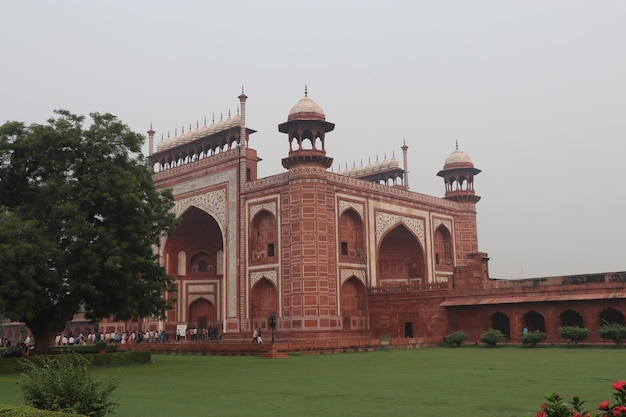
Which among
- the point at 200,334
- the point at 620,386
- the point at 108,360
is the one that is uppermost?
the point at 620,386

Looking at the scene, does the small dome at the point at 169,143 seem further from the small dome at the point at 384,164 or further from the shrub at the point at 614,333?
the shrub at the point at 614,333

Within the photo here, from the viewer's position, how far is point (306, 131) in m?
29.0

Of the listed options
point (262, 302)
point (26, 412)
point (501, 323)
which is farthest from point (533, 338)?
point (26, 412)

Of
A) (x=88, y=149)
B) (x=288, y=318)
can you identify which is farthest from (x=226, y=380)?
(x=288, y=318)

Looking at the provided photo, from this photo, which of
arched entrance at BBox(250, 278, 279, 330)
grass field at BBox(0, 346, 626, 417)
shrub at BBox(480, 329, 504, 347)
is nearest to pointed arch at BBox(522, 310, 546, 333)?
shrub at BBox(480, 329, 504, 347)

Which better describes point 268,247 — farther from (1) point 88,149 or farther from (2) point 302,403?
(2) point 302,403

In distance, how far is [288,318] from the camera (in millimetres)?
27891

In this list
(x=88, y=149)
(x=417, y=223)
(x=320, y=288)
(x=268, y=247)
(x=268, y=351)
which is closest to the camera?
(x=88, y=149)

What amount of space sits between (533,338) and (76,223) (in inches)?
576

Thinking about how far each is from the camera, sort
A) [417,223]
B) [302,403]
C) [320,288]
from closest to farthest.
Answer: [302,403], [320,288], [417,223]

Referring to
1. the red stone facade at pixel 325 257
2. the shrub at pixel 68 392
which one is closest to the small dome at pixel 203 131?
the red stone facade at pixel 325 257

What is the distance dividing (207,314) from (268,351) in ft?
51.7

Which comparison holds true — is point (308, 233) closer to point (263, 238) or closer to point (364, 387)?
point (263, 238)

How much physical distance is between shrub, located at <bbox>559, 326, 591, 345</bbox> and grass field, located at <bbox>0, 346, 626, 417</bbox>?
221 inches
